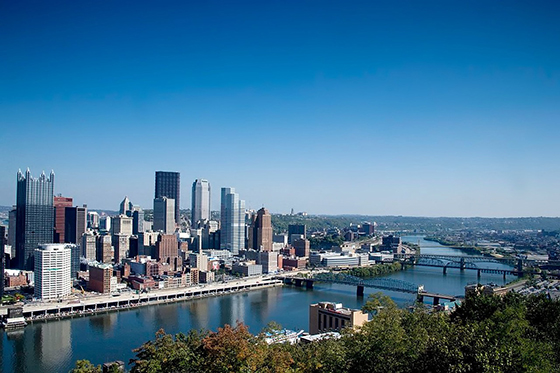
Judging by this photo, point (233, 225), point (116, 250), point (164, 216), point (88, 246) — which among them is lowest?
point (116, 250)

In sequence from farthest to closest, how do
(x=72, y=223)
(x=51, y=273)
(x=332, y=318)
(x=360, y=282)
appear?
1. (x=72, y=223)
2. (x=360, y=282)
3. (x=51, y=273)
4. (x=332, y=318)

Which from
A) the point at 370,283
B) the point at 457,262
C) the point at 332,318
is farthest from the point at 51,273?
the point at 457,262

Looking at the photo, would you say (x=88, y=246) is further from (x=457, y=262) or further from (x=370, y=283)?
(x=457, y=262)

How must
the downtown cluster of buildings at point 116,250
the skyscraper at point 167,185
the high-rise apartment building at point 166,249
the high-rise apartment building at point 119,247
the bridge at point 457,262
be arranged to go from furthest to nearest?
1. the skyscraper at point 167,185
2. the high-rise apartment building at point 119,247
3. the bridge at point 457,262
4. the high-rise apartment building at point 166,249
5. the downtown cluster of buildings at point 116,250

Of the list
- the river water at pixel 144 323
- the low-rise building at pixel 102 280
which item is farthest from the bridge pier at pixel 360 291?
the low-rise building at pixel 102 280

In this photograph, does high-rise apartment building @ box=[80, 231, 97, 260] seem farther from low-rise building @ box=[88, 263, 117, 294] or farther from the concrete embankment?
the concrete embankment

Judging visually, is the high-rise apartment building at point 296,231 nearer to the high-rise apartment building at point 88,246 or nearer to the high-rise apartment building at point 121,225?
the high-rise apartment building at point 121,225

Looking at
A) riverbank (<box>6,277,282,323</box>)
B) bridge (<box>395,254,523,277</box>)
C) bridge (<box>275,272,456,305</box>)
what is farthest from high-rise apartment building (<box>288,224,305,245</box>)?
riverbank (<box>6,277,282,323</box>)
